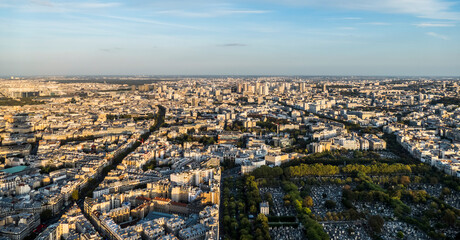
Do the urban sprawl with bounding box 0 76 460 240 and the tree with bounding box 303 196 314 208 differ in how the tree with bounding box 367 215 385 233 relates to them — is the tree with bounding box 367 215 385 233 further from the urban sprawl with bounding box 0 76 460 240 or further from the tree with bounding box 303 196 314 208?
the tree with bounding box 303 196 314 208

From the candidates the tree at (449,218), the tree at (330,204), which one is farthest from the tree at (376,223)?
the tree at (449,218)

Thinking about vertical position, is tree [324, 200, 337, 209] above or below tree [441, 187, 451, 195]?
below

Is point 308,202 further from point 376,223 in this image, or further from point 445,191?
point 445,191

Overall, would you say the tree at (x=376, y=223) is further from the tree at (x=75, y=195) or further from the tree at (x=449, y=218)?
the tree at (x=75, y=195)

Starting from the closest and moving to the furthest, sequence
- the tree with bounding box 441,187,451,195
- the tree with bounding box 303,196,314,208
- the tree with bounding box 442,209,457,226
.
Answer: the tree with bounding box 442,209,457,226 → the tree with bounding box 303,196,314,208 → the tree with bounding box 441,187,451,195

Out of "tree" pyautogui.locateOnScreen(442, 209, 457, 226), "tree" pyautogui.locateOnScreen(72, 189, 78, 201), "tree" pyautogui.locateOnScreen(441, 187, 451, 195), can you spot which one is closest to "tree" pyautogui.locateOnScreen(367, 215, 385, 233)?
"tree" pyautogui.locateOnScreen(442, 209, 457, 226)

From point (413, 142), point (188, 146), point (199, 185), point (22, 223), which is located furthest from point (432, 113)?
point (22, 223)

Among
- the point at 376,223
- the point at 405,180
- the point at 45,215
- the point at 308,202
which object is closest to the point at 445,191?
the point at 405,180

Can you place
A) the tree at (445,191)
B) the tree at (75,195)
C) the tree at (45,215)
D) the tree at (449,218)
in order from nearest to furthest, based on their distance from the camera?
the tree at (449,218)
the tree at (45,215)
the tree at (75,195)
the tree at (445,191)

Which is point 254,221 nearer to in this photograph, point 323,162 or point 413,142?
point 323,162
